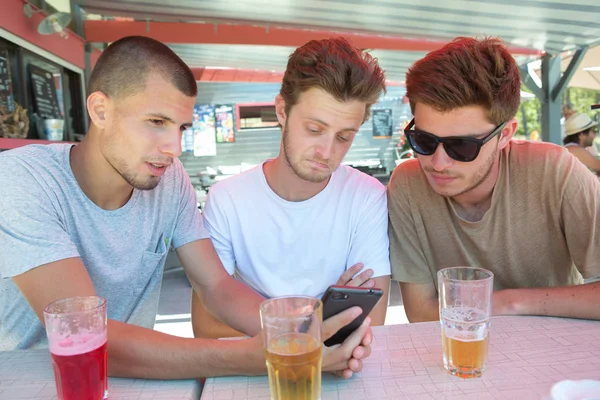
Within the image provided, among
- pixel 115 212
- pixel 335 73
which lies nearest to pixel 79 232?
pixel 115 212

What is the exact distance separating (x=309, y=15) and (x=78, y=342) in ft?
17.0

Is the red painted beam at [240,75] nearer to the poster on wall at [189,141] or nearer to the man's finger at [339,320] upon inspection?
the poster on wall at [189,141]

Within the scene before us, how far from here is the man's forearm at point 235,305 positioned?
57.9 inches

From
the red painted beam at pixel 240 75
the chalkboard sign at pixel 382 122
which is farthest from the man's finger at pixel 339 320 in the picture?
the chalkboard sign at pixel 382 122

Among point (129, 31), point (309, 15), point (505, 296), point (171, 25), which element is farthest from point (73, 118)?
point (505, 296)

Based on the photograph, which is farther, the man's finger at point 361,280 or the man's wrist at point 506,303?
the man's finger at point 361,280

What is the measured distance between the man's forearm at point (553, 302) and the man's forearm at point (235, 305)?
757 mm

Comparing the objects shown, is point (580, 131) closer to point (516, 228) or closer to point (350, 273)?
point (516, 228)

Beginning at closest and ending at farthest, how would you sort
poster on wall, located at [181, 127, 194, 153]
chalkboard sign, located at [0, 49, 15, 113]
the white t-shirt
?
the white t-shirt, chalkboard sign, located at [0, 49, 15, 113], poster on wall, located at [181, 127, 194, 153]

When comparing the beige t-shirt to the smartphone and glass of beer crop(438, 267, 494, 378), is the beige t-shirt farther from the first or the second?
the smartphone

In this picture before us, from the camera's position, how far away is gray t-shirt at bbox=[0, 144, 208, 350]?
1248 mm

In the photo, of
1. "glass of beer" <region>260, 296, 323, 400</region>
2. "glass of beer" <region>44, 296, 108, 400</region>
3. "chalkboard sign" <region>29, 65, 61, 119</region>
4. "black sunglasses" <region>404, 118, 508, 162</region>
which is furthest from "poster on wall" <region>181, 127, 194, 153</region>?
"glass of beer" <region>260, 296, 323, 400</region>

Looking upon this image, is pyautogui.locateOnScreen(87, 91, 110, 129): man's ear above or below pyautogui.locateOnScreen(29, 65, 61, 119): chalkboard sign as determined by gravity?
below

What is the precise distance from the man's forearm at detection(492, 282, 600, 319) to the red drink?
115cm
